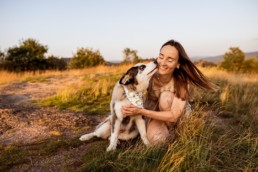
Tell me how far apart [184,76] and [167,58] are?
48cm

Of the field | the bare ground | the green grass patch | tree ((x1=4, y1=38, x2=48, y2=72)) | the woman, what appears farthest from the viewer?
tree ((x1=4, y1=38, x2=48, y2=72))

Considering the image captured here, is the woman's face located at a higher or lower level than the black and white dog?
higher

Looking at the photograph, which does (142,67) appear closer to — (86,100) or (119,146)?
(119,146)

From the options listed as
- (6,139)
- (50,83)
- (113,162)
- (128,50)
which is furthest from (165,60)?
(128,50)

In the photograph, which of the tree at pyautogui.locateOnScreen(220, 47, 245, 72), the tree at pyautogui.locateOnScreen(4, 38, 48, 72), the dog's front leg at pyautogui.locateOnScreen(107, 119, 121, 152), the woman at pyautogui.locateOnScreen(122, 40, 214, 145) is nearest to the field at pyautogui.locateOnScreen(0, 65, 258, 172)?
the dog's front leg at pyautogui.locateOnScreen(107, 119, 121, 152)

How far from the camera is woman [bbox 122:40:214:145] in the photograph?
3.10 meters

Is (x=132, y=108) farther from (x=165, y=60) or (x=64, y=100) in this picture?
(x=64, y=100)

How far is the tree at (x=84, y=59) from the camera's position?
23156 mm

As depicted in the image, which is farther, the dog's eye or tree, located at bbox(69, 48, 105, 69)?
tree, located at bbox(69, 48, 105, 69)

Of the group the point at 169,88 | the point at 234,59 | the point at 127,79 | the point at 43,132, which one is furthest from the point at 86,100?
the point at 234,59

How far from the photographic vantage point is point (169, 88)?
3.40 m

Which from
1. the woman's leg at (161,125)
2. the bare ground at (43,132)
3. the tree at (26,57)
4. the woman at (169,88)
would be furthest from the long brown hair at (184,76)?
the tree at (26,57)

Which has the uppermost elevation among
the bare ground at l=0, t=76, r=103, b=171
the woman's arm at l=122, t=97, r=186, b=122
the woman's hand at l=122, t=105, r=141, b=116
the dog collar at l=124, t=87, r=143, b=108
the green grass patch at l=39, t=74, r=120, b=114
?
the dog collar at l=124, t=87, r=143, b=108

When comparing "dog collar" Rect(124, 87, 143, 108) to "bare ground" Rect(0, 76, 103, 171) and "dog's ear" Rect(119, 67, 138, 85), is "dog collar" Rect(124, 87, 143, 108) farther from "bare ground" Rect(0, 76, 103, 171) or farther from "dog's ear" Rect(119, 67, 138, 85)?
"bare ground" Rect(0, 76, 103, 171)
